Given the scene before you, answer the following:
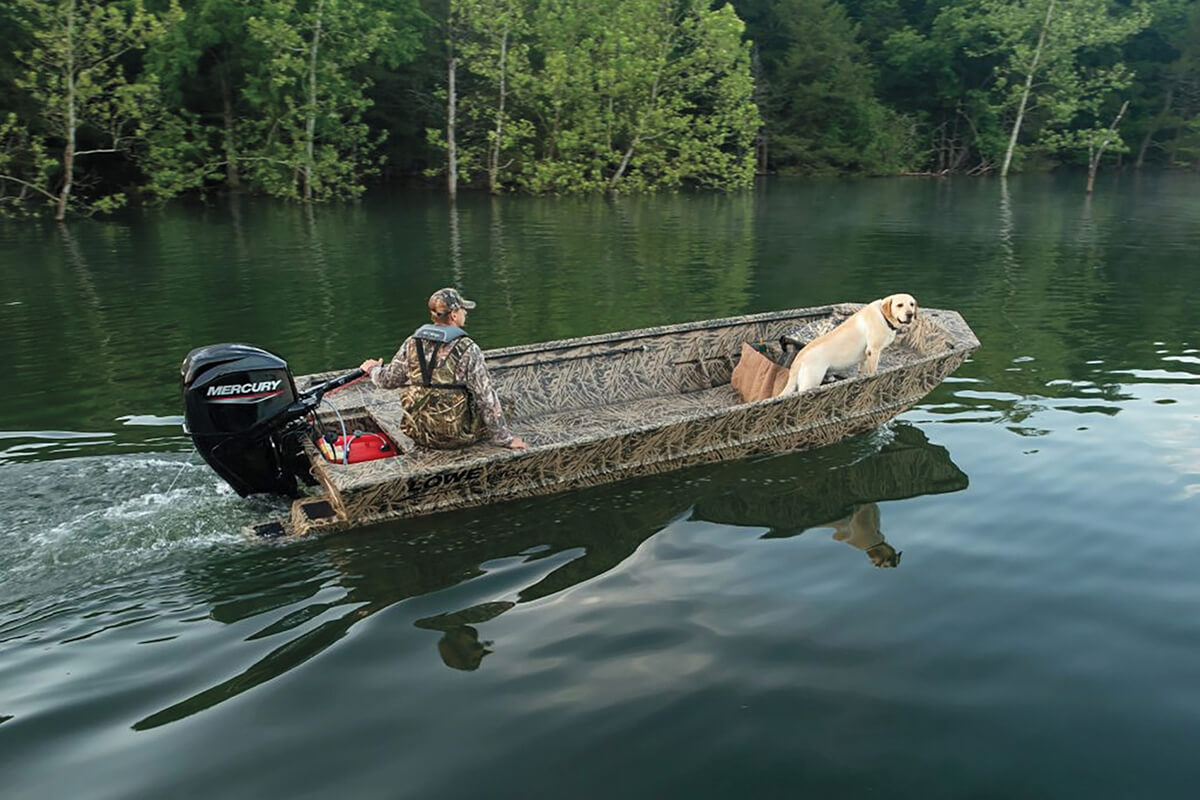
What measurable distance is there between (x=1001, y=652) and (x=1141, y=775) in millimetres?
1071

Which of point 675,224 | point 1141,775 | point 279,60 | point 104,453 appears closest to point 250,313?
point 104,453

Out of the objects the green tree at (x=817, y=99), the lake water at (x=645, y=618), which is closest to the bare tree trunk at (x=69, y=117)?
the lake water at (x=645, y=618)

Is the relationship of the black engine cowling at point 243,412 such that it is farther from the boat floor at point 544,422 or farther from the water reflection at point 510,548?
the water reflection at point 510,548

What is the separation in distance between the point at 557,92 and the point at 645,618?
112 ft

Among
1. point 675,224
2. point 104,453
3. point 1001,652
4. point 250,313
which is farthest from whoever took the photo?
point 675,224

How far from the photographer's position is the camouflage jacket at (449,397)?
21.8ft

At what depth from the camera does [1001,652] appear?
5.18 meters

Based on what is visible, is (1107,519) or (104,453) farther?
(104,453)

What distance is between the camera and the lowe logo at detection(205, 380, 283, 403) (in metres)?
6.14

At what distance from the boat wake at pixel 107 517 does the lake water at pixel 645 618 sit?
28 mm

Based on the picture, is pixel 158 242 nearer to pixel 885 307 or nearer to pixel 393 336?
pixel 393 336

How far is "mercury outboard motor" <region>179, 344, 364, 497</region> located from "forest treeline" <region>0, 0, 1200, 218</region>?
849 inches

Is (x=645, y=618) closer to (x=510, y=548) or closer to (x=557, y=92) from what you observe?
(x=510, y=548)

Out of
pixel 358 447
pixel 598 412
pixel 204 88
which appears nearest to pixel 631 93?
pixel 204 88
